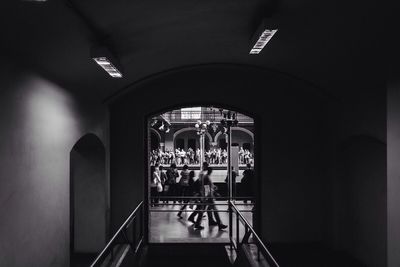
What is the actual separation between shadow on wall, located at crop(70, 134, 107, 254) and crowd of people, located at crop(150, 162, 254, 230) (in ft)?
7.04

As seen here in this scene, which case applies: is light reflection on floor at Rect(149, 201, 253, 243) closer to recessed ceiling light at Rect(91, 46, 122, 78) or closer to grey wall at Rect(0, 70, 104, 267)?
grey wall at Rect(0, 70, 104, 267)

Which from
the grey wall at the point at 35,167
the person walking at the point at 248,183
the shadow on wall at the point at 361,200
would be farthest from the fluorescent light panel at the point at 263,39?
the person walking at the point at 248,183

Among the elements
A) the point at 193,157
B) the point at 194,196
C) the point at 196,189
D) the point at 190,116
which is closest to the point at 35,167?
the point at 194,196

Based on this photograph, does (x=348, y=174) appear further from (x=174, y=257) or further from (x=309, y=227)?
(x=174, y=257)

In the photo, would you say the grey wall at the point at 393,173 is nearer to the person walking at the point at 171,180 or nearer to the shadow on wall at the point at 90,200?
the shadow on wall at the point at 90,200

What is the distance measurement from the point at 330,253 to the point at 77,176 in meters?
5.68

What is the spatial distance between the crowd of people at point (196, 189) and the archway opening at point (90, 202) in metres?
2.15

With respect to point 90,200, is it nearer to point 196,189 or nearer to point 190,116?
point 196,189

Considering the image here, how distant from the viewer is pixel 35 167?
4.63 metres

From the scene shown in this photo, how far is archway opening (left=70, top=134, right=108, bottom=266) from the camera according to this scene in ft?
25.1

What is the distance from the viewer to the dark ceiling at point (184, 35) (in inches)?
146

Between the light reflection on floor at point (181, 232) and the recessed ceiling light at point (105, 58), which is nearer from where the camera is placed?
the recessed ceiling light at point (105, 58)

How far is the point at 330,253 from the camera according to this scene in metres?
7.63

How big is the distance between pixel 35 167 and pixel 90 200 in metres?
3.23
